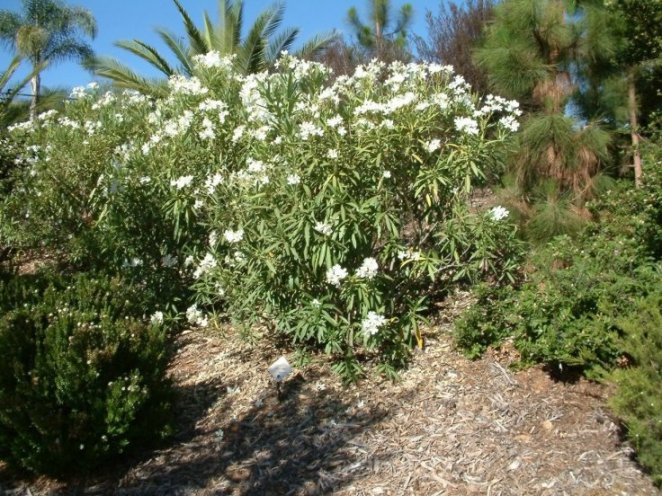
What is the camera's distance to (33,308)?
184 inches

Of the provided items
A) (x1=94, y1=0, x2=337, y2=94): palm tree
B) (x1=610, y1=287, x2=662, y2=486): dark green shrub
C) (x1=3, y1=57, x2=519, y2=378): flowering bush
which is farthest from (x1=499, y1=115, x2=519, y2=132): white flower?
(x1=94, y1=0, x2=337, y2=94): palm tree

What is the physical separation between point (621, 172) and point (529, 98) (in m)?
1.08

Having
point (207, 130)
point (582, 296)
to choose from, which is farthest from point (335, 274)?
point (207, 130)

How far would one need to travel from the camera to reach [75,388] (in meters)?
4.04

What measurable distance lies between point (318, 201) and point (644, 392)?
7.36 ft

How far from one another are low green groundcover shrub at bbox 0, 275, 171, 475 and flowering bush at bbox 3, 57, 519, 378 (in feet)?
2.97

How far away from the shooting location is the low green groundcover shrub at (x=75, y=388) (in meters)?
4.00

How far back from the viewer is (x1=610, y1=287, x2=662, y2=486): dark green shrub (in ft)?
10.8

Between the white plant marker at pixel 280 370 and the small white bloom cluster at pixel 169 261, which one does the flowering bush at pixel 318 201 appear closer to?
the small white bloom cluster at pixel 169 261

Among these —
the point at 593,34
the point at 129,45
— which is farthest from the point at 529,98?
the point at 129,45

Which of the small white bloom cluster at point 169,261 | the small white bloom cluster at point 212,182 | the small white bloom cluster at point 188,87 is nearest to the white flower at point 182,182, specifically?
the small white bloom cluster at point 212,182

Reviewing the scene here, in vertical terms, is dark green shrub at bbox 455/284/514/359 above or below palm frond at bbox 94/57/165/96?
below

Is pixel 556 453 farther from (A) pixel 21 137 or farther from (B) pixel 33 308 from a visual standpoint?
(A) pixel 21 137

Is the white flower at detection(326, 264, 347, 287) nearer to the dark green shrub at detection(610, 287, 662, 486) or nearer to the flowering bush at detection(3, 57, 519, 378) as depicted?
the flowering bush at detection(3, 57, 519, 378)
